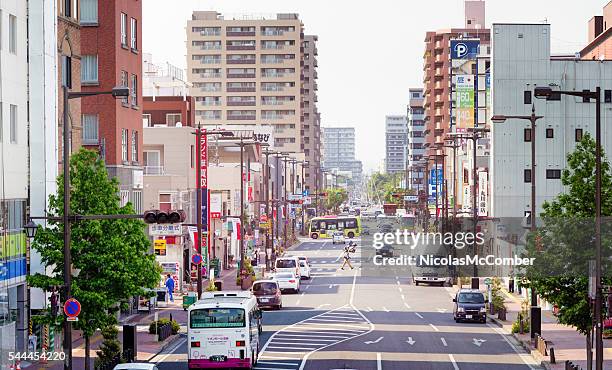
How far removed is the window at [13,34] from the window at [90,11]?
1932 cm

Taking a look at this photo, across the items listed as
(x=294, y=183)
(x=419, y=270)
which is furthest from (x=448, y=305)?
(x=294, y=183)

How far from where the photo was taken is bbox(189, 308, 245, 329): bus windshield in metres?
37.8

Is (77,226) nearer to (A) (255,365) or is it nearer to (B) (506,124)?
(A) (255,365)

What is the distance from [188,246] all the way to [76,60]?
1191 inches

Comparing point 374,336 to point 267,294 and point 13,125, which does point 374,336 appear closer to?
point 267,294

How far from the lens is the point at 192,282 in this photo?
7688 cm

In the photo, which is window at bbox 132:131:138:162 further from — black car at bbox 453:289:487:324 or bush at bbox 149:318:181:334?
black car at bbox 453:289:487:324

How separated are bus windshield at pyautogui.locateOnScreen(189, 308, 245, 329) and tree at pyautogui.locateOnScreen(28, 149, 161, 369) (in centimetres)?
287

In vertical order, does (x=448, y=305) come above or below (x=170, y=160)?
below

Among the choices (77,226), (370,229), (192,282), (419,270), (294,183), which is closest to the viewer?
(77,226)

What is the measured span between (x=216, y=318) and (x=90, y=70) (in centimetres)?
2883

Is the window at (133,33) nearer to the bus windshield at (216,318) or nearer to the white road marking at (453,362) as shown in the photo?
the white road marking at (453,362)

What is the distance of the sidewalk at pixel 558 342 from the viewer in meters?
41.2

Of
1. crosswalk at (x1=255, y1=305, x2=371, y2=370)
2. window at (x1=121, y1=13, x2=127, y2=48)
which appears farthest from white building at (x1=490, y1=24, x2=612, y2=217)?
window at (x1=121, y1=13, x2=127, y2=48)
